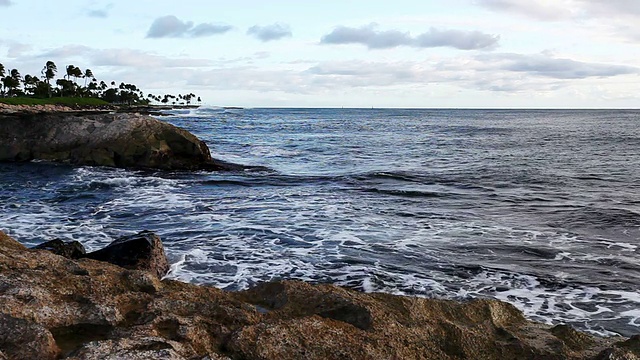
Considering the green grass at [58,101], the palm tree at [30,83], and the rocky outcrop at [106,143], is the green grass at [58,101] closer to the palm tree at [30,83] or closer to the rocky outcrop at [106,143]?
the palm tree at [30,83]

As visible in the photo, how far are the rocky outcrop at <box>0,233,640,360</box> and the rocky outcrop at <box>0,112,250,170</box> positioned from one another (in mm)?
23498

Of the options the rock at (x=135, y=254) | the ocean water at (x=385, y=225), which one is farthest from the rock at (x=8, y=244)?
the ocean water at (x=385, y=225)

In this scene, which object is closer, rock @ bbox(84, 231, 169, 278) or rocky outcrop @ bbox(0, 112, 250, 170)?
rock @ bbox(84, 231, 169, 278)

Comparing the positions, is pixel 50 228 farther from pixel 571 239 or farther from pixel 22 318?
pixel 571 239

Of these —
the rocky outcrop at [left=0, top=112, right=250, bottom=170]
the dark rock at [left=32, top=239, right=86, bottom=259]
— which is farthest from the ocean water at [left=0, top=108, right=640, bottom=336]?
the dark rock at [left=32, top=239, right=86, bottom=259]

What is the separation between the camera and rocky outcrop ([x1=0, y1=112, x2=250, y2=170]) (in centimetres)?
2909

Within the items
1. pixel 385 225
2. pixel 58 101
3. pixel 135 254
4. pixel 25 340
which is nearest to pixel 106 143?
pixel 385 225

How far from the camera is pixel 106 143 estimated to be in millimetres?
29594

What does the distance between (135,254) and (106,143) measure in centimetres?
2182

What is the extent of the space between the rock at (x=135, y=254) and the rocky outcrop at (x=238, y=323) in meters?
3.43

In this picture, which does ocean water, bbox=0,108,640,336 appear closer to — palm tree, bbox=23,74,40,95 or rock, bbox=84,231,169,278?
rock, bbox=84,231,169,278

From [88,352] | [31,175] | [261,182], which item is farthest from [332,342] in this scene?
[31,175]

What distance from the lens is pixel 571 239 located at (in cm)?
1402

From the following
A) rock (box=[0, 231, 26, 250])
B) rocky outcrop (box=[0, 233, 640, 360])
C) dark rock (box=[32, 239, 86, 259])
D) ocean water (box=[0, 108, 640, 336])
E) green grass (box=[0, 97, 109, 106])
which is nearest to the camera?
rocky outcrop (box=[0, 233, 640, 360])
